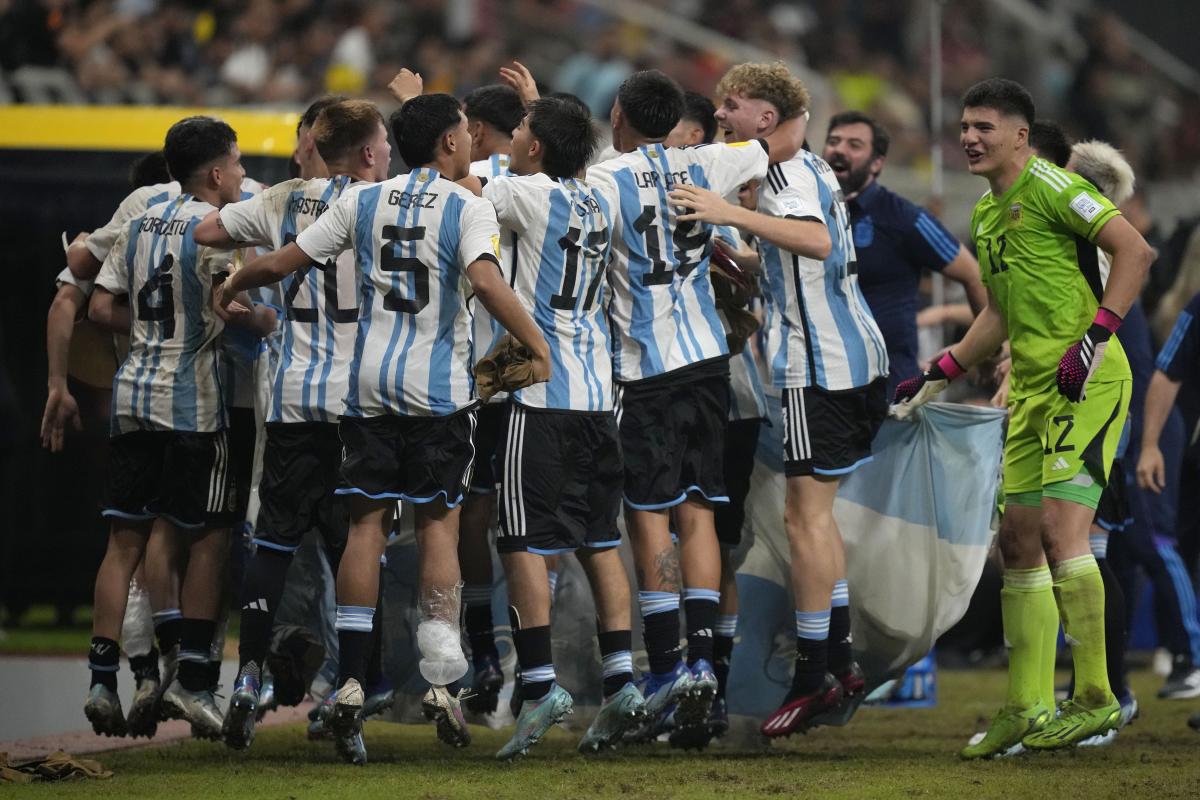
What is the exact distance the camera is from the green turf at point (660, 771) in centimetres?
537

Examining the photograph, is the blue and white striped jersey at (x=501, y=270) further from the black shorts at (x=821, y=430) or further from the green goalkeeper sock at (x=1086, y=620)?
the green goalkeeper sock at (x=1086, y=620)

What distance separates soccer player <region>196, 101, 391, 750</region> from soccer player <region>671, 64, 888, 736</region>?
1288 millimetres

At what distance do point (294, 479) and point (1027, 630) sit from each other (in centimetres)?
271

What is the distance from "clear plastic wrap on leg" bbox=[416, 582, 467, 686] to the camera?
603 centimetres

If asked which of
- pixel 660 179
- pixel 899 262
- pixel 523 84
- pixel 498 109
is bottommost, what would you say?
pixel 899 262

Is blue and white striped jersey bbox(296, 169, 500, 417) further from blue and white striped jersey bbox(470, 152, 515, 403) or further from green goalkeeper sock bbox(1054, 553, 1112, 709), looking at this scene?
green goalkeeper sock bbox(1054, 553, 1112, 709)

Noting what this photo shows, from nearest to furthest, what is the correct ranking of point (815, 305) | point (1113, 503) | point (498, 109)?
point (815, 305) < point (498, 109) < point (1113, 503)

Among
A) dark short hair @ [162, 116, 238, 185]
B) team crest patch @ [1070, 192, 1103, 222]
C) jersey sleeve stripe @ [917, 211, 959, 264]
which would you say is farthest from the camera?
jersey sleeve stripe @ [917, 211, 959, 264]

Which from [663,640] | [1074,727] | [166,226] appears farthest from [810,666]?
[166,226]

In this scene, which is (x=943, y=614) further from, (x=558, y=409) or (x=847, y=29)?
(x=847, y=29)

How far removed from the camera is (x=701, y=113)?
737cm

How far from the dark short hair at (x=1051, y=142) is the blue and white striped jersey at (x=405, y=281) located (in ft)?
7.66

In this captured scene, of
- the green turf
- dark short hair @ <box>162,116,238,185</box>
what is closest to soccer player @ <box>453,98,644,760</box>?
the green turf

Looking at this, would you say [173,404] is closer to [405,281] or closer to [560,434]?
[405,281]
